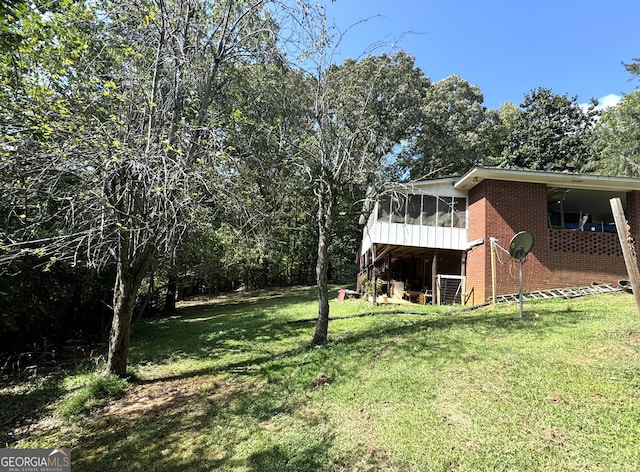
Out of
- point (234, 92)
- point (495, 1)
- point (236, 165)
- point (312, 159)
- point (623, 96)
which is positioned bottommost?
point (236, 165)

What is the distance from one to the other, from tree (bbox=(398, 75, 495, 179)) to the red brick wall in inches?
537

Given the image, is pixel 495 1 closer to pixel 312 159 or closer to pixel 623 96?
pixel 312 159

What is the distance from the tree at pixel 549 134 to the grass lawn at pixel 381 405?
84.2 ft

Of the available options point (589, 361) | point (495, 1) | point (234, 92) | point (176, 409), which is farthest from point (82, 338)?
point (495, 1)

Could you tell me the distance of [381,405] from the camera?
4152mm

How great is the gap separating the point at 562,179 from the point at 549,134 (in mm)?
22181

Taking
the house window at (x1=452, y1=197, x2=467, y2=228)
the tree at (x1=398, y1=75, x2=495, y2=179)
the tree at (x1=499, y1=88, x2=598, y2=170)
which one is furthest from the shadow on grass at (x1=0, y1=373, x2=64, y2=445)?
the tree at (x1=499, y1=88, x2=598, y2=170)

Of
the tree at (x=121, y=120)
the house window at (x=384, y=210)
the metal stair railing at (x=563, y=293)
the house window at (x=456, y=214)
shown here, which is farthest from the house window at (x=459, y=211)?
the tree at (x=121, y=120)

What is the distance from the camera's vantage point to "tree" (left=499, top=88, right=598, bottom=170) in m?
28.3

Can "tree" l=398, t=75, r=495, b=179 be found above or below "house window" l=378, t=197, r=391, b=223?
above

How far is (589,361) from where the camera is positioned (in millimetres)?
4594

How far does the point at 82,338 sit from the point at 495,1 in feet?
48.0

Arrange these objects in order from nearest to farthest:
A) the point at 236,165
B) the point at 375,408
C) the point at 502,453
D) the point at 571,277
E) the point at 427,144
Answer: the point at 502,453 < the point at 375,408 < the point at 236,165 < the point at 571,277 < the point at 427,144

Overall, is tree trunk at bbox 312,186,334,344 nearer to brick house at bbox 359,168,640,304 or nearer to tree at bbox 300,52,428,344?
tree at bbox 300,52,428,344
